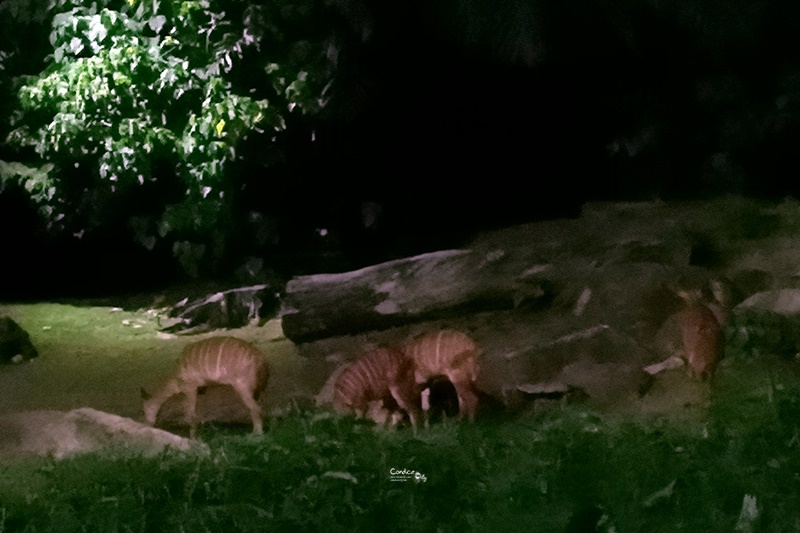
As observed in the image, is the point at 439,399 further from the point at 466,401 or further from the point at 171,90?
the point at 171,90

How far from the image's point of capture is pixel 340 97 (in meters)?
9.83

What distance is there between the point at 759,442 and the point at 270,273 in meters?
6.89

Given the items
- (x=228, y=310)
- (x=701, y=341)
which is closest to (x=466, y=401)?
(x=701, y=341)

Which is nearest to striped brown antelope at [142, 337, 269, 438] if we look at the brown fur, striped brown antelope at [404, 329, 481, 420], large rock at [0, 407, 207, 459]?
large rock at [0, 407, 207, 459]

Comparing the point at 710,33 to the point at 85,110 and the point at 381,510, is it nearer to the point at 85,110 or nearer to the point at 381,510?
the point at 381,510

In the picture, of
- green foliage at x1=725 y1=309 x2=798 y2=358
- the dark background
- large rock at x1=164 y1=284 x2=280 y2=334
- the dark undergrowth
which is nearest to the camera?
the dark undergrowth

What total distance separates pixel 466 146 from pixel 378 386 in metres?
5.08

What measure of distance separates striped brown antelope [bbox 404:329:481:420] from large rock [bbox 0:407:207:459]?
1.44 m

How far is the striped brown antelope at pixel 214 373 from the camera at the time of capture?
602 cm

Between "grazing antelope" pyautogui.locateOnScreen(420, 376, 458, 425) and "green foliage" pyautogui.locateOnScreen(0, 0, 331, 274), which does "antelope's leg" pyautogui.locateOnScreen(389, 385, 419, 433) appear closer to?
"grazing antelope" pyautogui.locateOnScreen(420, 376, 458, 425)

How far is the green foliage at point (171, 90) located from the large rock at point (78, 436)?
15.7ft

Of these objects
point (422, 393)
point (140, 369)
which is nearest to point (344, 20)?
point (140, 369)

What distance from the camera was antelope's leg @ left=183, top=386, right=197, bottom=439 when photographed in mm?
5960

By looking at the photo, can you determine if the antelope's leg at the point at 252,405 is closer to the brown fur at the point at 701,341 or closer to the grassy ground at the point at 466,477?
the grassy ground at the point at 466,477
